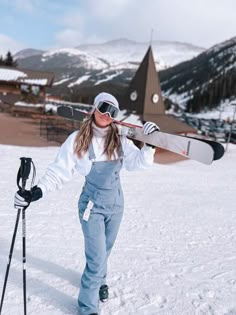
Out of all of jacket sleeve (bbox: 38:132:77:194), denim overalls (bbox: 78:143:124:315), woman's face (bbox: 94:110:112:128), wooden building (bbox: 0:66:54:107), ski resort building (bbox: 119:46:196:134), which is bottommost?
denim overalls (bbox: 78:143:124:315)

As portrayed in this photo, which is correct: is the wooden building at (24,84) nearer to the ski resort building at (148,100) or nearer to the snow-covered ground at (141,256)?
the ski resort building at (148,100)

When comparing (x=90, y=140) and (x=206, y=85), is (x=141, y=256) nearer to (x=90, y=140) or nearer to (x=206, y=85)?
(x=90, y=140)

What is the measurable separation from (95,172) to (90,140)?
0.29m

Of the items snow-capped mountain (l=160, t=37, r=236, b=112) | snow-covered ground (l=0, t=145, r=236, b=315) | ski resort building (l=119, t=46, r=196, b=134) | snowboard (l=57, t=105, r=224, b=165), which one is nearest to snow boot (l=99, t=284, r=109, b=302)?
snow-covered ground (l=0, t=145, r=236, b=315)

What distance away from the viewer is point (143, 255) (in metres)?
4.61

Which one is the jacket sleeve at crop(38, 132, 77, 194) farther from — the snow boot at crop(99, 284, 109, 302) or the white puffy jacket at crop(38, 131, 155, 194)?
the snow boot at crop(99, 284, 109, 302)

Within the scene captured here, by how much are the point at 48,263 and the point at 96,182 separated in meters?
1.76

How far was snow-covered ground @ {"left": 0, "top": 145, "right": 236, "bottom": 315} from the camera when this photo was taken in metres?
3.44

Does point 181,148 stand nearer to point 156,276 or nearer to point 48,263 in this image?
point 156,276

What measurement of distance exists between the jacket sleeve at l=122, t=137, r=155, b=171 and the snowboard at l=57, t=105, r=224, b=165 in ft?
0.30

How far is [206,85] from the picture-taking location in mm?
121688

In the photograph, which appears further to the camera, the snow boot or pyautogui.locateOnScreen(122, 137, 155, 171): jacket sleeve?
the snow boot

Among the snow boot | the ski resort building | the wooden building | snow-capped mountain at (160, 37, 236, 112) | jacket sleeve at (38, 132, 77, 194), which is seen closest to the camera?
jacket sleeve at (38, 132, 77, 194)

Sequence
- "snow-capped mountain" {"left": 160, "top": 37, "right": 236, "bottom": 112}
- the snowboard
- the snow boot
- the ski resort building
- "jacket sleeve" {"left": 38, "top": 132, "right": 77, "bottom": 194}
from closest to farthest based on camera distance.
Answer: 1. the snowboard
2. "jacket sleeve" {"left": 38, "top": 132, "right": 77, "bottom": 194}
3. the snow boot
4. the ski resort building
5. "snow-capped mountain" {"left": 160, "top": 37, "right": 236, "bottom": 112}
